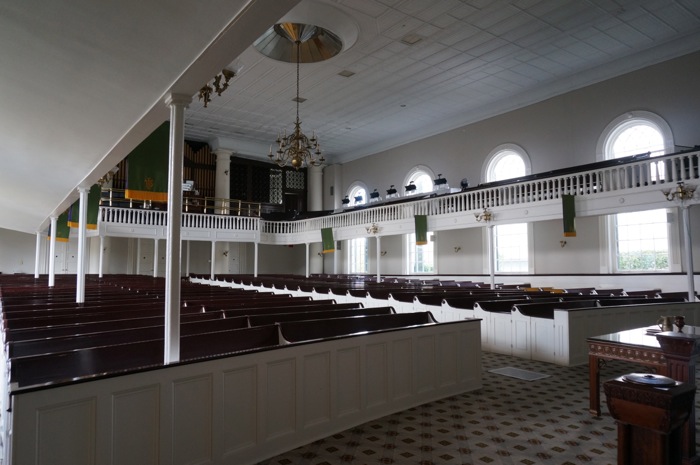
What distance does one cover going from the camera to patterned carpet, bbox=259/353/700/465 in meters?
3.60

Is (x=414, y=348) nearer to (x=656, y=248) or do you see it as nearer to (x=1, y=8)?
(x=1, y=8)

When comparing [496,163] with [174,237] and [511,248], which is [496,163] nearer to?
[511,248]

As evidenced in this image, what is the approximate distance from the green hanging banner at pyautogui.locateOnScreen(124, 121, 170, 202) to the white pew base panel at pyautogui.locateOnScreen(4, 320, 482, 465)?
9.18 feet

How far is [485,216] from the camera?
47.9 ft

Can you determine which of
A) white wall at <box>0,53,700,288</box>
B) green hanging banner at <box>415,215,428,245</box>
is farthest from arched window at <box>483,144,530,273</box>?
green hanging banner at <box>415,215,428,245</box>

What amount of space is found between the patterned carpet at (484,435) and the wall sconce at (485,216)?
31.1 feet

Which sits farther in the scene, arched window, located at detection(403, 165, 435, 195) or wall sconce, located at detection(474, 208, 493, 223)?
arched window, located at detection(403, 165, 435, 195)

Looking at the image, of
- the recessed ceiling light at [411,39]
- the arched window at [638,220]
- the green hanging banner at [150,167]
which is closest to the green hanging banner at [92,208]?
the green hanging banner at [150,167]

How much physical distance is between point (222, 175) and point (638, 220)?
1780 cm

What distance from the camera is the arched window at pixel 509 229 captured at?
55.2 feet

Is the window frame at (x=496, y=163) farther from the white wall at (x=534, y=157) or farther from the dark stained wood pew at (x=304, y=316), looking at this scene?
the dark stained wood pew at (x=304, y=316)

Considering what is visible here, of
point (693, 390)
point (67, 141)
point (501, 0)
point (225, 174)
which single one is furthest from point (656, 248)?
point (225, 174)

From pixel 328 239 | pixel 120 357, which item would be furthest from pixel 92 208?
pixel 328 239

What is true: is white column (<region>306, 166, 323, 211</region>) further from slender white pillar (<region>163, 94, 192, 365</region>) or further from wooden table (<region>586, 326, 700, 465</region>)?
slender white pillar (<region>163, 94, 192, 365</region>)
